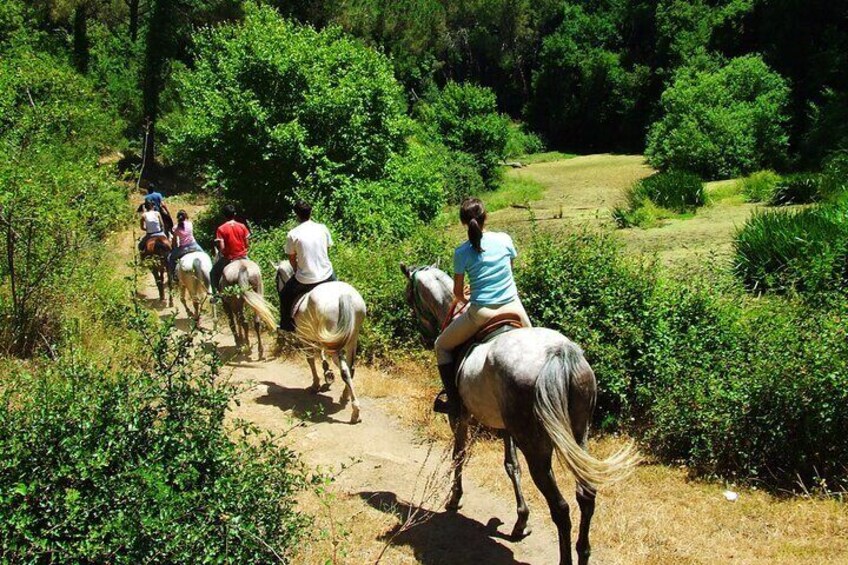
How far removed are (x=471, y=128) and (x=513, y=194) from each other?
478 cm

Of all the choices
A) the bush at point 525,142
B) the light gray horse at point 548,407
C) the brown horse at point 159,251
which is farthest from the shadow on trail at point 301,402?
the bush at point 525,142

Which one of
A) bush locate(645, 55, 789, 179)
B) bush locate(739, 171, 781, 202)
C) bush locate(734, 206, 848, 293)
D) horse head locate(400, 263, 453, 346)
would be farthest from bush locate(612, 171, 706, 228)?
horse head locate(400, 263, 453, 346)

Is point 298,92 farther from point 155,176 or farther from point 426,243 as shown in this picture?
point 155,176

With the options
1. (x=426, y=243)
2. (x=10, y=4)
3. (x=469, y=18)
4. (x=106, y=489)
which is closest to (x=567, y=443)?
(x=106, y=489)

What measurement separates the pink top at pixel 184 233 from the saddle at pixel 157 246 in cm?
110

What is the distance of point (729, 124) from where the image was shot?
2927 centimetres

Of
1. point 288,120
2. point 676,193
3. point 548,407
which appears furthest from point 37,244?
point 676,193

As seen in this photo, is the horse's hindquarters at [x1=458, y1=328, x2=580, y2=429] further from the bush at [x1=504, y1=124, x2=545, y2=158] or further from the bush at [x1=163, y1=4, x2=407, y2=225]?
the bush at [x1=504, y1=124, x2=545, y2=158]

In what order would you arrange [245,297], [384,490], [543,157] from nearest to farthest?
[384,490]
[245,297]
[543,157]

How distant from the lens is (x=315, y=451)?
24.8 feet

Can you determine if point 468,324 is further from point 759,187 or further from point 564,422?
point 759,187

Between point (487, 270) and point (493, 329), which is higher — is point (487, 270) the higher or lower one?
the higher one

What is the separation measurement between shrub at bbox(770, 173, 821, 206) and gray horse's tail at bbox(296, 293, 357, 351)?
1488 cm

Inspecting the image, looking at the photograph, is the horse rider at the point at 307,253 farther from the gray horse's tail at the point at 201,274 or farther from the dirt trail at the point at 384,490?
the gray horse's tail at the point at 201,274
